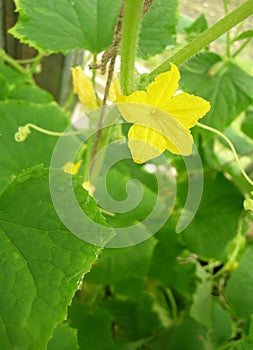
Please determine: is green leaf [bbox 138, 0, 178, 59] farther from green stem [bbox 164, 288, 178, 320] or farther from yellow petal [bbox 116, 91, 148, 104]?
green stem [bbox 164, 288, 178, 320]

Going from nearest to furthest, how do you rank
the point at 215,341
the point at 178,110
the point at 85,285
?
the point at 178,110, the point at 215,341, the point at 85,285

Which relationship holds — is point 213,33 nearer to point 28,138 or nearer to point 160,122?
point 160,122

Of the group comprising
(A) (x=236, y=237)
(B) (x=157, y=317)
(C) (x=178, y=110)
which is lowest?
(B) (x=157, y=317)

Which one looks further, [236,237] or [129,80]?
[236,237]

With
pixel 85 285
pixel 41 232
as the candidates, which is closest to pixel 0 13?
pixel 85 285

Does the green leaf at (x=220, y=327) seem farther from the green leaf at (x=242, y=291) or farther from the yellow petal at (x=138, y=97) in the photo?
the yellow petal at (x=138, y=97)

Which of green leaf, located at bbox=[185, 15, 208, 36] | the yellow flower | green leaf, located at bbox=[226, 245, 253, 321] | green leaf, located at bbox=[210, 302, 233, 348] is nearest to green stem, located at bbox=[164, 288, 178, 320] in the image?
green leaf, located at bbox=[210, 302, 233, 348]

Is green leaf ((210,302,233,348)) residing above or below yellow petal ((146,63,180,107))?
below

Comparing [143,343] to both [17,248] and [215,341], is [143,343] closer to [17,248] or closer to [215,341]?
[215,341]
